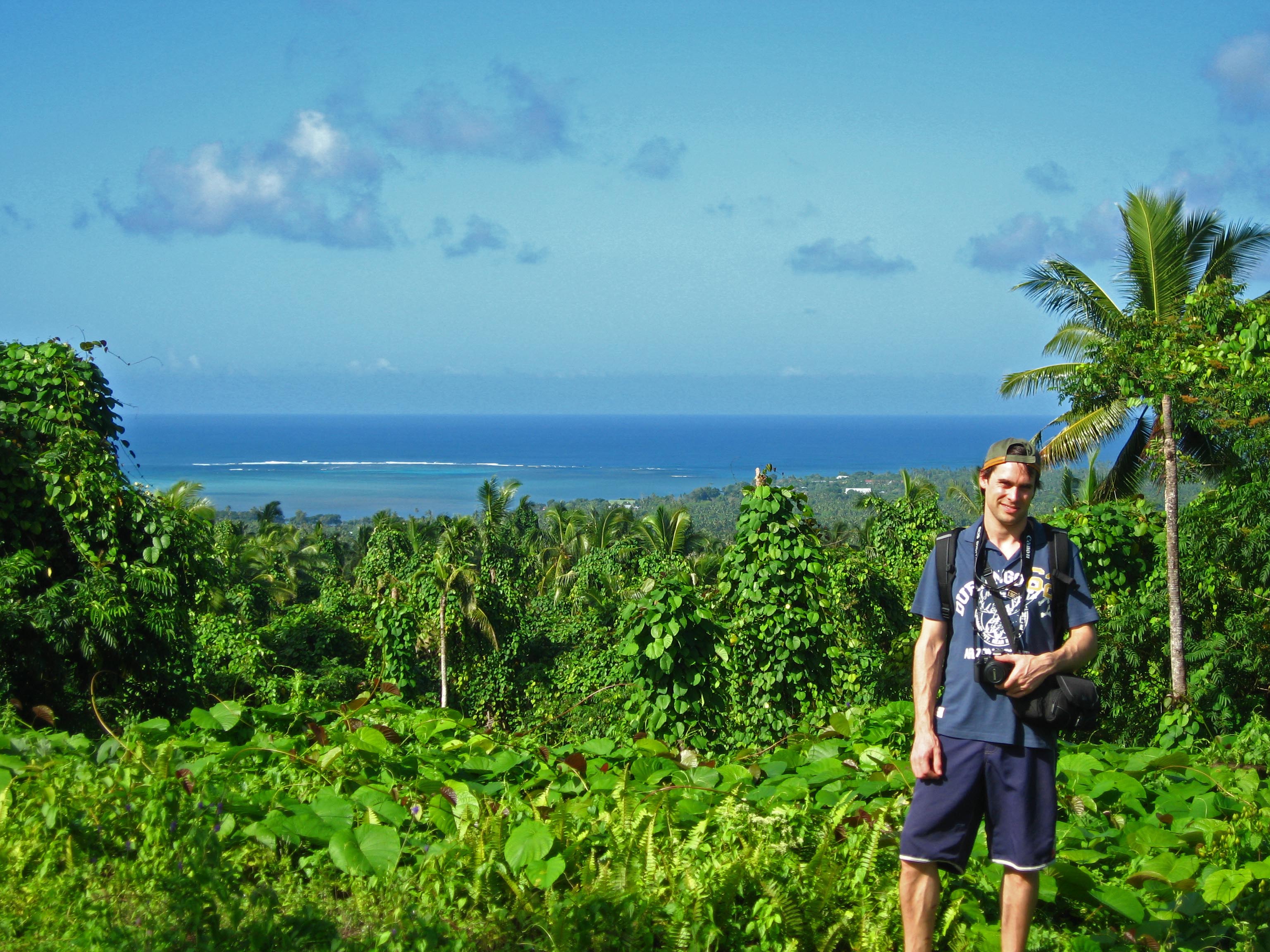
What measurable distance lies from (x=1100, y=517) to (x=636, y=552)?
15.9 meters

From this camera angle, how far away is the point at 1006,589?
214 cm

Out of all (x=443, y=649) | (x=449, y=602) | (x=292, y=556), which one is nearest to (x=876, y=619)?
(x=443, y=649)

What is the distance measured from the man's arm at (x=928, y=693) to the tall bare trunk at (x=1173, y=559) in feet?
29.1

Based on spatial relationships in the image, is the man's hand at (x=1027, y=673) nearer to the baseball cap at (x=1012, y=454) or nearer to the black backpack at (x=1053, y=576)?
the black backpack at (x=1053, y=576)

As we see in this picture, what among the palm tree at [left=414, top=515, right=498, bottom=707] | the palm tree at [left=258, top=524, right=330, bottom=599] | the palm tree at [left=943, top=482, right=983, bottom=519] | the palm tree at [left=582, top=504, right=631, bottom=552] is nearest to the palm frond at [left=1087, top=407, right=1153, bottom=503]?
the palm tree at [left=943, top=482, right=983, bottom=519]

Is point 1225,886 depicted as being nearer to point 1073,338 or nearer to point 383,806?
point 383,806

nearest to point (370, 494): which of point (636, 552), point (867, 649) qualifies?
Answer: point (636, 552)

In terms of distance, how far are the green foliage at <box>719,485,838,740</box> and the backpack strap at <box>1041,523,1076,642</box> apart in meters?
5.40

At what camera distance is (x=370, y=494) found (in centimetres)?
11800

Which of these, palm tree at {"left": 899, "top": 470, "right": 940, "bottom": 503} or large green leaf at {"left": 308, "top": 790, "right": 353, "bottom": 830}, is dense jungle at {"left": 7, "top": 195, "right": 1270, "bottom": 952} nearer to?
large green leaf at {"left": 308, "top": 790, "right": 353, "bottom": 830}

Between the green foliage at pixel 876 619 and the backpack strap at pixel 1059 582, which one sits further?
the green foliage at pixel 876 619

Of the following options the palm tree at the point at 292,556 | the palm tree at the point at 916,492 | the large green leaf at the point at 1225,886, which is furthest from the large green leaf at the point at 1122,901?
the palm tree at the point at 292,556

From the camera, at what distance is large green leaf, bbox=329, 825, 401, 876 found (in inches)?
89.8

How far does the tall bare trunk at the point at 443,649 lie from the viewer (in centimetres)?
1688
